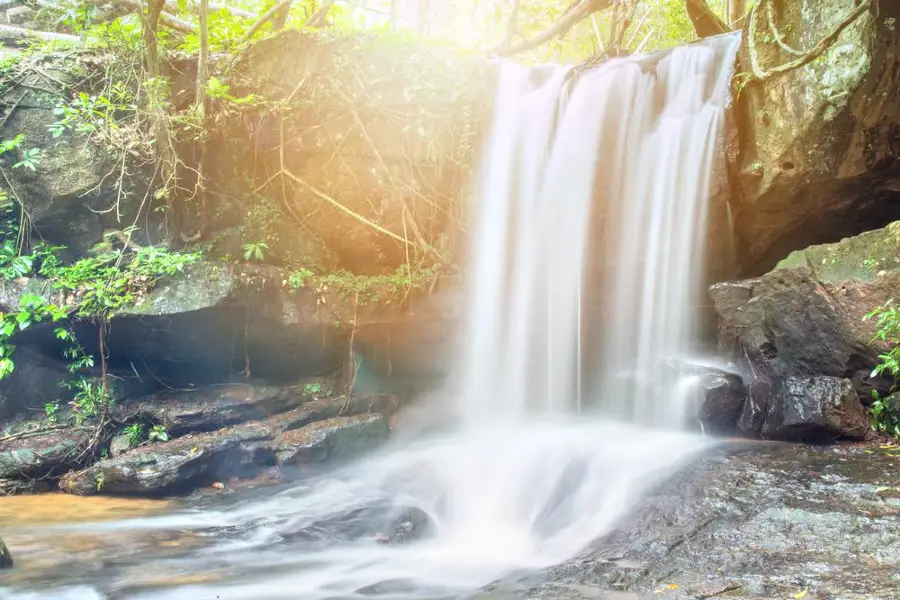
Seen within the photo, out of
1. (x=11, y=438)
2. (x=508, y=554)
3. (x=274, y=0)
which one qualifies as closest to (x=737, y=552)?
(x=508, y=554)

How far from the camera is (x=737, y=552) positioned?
10.5 ft

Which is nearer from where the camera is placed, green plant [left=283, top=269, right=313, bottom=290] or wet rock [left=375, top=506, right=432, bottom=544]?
wet rock [left=375, top=506, right=432, bottom=544]

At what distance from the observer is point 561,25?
8195 millimetres

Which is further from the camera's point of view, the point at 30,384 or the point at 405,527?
the point at 30,384

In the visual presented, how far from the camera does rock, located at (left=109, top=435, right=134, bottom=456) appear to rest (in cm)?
632

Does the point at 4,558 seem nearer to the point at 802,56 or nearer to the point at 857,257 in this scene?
the point at 857,257

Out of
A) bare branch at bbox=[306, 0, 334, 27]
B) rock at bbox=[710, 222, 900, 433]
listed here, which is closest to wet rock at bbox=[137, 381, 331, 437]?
bare branch at bbox=[306, 0, 334, 27]

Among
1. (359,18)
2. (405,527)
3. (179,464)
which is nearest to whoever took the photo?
(405,527)

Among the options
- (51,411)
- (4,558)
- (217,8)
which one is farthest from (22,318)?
(217,8)

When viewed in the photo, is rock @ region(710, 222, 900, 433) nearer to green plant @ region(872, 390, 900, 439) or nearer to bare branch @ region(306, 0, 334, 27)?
green plant @ region(872, 390, 900, 439)

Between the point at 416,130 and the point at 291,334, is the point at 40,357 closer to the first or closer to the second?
the point at 291,334

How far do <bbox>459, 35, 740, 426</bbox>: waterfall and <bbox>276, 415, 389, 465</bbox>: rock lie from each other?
132 cm

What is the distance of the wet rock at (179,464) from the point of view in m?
5.67

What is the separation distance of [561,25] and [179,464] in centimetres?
722
